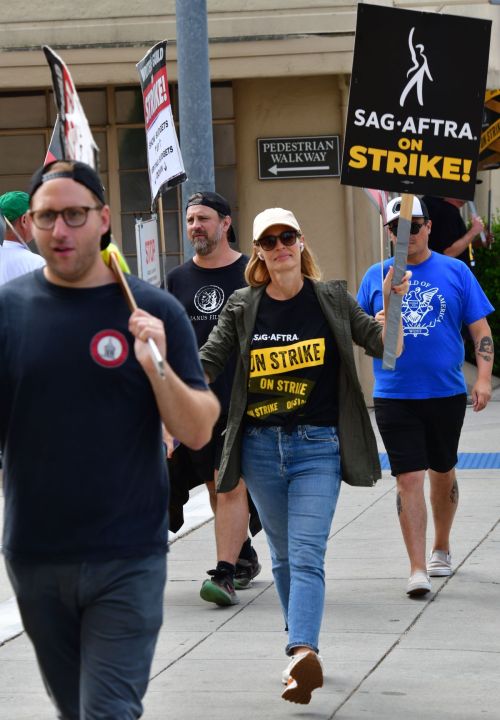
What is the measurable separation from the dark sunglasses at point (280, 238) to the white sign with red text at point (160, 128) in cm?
300

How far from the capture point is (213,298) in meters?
7.83

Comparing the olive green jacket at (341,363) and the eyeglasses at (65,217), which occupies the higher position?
the eyeglasses at (65,217)

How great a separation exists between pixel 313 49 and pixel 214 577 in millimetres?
8008

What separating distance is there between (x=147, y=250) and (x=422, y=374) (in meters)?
1.98

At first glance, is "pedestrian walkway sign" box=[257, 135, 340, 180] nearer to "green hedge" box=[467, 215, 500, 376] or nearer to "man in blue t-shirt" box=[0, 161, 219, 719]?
"green hedge" box=[467, 215, 500, 376]

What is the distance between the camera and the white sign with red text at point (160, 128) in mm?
9172

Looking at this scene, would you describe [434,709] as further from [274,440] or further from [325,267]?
[325,267]

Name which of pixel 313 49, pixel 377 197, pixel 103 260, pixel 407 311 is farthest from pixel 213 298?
pixel 313 49

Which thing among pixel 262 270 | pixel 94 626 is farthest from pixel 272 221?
pixel 94 626

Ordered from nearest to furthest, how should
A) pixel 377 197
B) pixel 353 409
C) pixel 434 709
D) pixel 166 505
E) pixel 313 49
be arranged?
pixel 166 505 < pixel 434 709 < pixel 353 409 < pixel 377 197 < pixel 313 49

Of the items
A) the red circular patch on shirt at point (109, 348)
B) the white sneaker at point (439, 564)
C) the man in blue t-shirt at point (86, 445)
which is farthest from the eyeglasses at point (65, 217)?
the white sneaker at point (439, 564)

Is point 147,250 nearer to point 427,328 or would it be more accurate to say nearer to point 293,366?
point 427,328

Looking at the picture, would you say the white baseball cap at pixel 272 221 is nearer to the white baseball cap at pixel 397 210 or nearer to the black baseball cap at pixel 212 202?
the white baseball cap at pixel 397 210

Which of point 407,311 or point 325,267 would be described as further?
point 325,267
